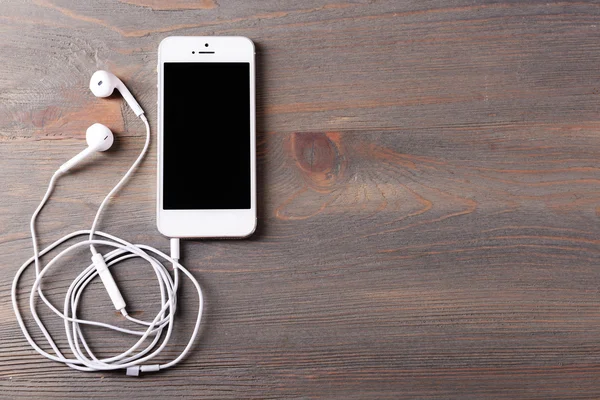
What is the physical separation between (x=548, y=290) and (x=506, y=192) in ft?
0.48

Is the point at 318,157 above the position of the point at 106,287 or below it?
above

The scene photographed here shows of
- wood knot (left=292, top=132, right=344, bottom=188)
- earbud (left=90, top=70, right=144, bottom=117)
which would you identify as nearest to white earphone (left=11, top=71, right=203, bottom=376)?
earbud (left=90, top=70, right=144, bottom=117)

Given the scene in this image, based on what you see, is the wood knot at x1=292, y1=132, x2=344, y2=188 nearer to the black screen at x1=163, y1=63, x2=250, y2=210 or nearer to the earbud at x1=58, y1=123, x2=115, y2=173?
the black screen at x1=163, y1=63, x2=250, y2=210

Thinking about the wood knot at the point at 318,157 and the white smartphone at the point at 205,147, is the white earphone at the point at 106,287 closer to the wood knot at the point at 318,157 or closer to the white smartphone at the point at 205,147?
the white smartphone at the point at 205,147

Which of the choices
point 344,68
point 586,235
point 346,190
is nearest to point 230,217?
point 346,190

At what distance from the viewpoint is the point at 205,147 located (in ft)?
2.31

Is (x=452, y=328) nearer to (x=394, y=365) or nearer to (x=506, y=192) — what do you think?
(x=394, y=365)

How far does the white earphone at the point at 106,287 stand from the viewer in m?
0.68

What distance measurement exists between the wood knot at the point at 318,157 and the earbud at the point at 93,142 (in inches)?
10.1

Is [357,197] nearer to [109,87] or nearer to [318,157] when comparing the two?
[318,157]

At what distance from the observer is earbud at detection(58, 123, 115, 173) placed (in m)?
0.69

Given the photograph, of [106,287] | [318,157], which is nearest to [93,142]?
[106,287]

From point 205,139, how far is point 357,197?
0.23m

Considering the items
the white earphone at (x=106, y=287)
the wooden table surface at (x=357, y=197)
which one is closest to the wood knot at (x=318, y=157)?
the wooden table surface at (x=357, y=197)
